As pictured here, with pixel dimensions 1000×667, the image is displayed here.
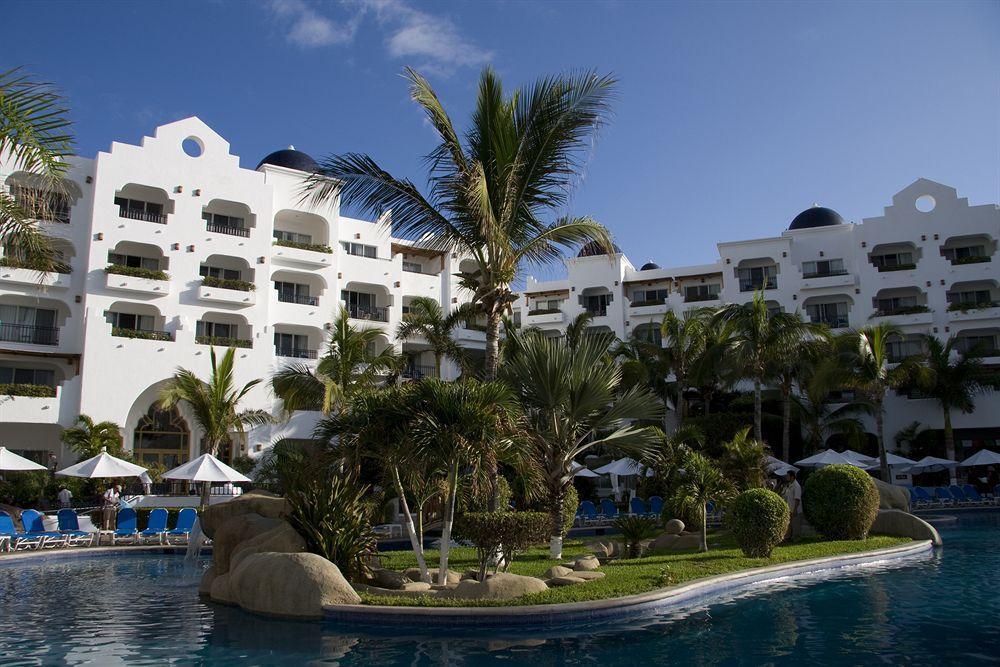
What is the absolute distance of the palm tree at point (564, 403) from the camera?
13430 mm

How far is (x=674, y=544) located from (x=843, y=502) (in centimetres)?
371

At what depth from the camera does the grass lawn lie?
10508 millimetres

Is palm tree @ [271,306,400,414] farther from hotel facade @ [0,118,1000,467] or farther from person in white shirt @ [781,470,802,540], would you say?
person in white shirt @ [781,470,802,540]

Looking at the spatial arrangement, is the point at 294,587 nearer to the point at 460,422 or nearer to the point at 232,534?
the point at 460,422

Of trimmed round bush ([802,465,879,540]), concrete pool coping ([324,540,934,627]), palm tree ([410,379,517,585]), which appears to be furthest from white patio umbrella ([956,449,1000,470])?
palm tree ([410,379,517,585])

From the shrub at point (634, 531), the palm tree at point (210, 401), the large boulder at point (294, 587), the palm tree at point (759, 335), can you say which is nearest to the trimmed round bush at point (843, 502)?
the shrub at point (634, 531)

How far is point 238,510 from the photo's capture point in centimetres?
1482

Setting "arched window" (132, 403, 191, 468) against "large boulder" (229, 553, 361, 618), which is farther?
"arched window" (132, 403, 191, 468)

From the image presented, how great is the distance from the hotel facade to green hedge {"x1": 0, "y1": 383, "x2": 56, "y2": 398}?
0.22ft

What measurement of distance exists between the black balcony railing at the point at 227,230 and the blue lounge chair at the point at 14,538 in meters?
18.1

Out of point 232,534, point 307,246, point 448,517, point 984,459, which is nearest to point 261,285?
point 307,246

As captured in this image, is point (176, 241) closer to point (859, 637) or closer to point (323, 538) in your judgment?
point (323, 538)

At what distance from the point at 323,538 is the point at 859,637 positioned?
733 cm

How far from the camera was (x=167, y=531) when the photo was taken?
71.5 feet
